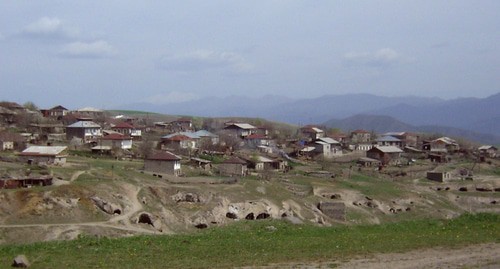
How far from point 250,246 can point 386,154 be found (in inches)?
3181

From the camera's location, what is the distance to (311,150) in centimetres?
10650

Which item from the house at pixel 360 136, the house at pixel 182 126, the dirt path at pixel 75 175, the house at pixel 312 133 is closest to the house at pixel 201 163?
the dirt path at pixel 75 175

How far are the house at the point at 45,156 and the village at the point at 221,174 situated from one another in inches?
4.9

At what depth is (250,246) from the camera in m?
25.3

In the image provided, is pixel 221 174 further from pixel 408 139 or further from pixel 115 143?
pixel 408 139

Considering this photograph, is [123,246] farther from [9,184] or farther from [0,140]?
[0,140]

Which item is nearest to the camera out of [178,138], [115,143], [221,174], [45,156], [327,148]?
[45,156]

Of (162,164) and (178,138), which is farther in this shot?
(178,138)

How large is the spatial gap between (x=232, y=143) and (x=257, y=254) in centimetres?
8056

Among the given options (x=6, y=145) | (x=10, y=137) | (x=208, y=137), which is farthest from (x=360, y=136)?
(x=6, y=145)

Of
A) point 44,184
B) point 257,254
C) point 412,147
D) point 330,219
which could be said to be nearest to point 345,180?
point 330,219

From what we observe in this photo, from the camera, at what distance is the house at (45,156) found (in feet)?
214

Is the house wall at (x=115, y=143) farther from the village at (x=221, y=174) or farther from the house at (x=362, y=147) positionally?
the house at (x=362, y=147)

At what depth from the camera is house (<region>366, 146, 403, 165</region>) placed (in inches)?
4026
